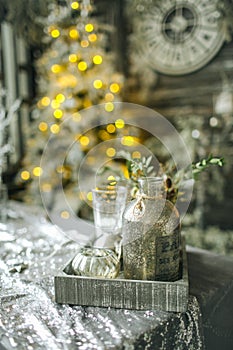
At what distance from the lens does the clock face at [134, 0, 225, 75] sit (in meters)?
2.69

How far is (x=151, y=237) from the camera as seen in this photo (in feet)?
3.11

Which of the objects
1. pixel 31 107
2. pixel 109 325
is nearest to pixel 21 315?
pixel 109 325

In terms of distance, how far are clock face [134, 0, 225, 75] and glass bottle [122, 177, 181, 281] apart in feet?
6.72

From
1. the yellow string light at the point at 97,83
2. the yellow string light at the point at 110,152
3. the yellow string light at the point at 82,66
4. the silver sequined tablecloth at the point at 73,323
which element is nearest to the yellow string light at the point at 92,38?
the yellow string light at the point at 82,66

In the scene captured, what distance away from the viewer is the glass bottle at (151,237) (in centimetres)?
95

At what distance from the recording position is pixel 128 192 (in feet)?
4.14

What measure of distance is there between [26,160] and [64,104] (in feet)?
2.14

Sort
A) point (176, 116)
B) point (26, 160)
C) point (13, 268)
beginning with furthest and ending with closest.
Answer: point (26, 160)
point (176, 116)
point (13, 268)

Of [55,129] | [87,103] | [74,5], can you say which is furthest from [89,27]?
[55,129]

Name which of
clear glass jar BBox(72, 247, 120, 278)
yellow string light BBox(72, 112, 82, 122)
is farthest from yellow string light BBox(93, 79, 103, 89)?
clear glass jar BBox(72, 247, 120, 278)

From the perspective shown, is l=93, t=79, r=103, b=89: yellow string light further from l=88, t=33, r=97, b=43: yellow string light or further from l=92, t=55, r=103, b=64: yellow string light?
l=88, t=33, r=97, b=43: yellow string light

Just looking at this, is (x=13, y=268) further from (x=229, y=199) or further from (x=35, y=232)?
(x=229, y=199)

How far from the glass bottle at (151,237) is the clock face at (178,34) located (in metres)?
2.05

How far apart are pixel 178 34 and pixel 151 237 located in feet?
7.45
